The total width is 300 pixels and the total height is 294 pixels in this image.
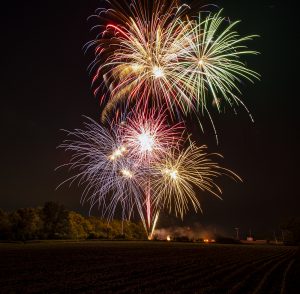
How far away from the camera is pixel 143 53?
29.7m

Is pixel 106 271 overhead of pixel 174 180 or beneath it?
beneath

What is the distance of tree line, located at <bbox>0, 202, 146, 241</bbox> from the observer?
312ft

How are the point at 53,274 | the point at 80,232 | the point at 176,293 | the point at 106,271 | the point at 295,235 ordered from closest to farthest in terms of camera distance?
the point at 176,293, the point at 53,274, the point at 106,271, the point at 80,232, the point at 295,235

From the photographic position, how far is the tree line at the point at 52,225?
3749 inches

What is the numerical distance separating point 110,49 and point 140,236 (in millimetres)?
125187

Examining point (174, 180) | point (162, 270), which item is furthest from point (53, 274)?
point (174, 180)

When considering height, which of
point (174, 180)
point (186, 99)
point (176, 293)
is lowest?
point (176, 293)

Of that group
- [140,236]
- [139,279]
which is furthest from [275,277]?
[140,236]

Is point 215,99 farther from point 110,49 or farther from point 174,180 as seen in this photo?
point 174,180

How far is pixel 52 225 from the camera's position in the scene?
11144 centimetres

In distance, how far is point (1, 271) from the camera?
1082 inches

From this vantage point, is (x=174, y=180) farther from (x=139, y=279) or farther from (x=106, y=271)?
(x=139, y=279)

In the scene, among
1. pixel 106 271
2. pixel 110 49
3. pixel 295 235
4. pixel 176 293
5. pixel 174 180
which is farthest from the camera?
pixel 295 235

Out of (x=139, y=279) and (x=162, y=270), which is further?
(x=162, y=270)
